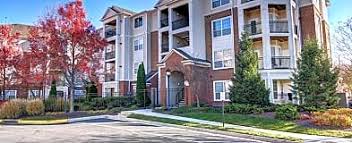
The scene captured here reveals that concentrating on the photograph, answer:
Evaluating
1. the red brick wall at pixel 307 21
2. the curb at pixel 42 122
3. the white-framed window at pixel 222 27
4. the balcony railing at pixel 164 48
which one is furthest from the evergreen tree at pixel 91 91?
the red brick wall at pixel 307 21

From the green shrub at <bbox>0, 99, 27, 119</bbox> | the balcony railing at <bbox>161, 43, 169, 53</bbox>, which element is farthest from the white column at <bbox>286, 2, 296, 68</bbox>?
the green shrub at <bbox>0, 99, 27, 119</bbox>

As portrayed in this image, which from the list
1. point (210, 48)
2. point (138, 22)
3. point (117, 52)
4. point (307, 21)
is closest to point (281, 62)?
point (307, 21)

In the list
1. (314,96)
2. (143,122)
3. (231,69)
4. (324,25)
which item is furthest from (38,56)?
(324,25)

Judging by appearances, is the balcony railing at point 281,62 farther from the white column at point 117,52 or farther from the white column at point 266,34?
the white column at point 117,52

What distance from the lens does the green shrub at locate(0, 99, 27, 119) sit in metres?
25.8

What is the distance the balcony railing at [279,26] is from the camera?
2856 cm

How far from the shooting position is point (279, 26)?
28812 millimetres

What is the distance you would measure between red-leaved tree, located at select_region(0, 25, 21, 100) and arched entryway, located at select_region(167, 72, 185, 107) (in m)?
14.5

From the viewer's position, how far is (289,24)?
2827 centimetres

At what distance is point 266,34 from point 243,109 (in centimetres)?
831

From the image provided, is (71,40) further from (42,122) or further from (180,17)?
(180,17)

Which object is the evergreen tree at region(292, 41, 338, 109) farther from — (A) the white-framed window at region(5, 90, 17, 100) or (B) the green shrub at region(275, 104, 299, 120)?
(A) the white-framed window at region(5, 90, 17, 100)

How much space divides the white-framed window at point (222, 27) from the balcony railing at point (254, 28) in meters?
1.88

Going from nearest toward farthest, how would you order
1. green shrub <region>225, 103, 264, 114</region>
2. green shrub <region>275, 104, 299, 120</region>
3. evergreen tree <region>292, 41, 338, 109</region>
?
green shrub <region>275, 104, 299, 120</region>
evergreen tree <region>292, 41, 338, 109</region>
green shrub <region>225, 103, 264, 114</region>
